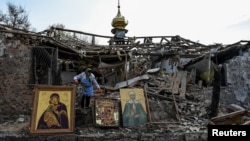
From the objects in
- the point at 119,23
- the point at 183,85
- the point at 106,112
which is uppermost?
the point at 119,23

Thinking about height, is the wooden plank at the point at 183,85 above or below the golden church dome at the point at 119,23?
Result: below

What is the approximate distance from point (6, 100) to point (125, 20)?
570 inches

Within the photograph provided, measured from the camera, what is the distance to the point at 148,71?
1445 cm

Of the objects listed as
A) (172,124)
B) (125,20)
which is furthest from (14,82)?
(125,20)

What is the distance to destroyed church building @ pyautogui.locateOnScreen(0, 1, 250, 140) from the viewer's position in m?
10.4

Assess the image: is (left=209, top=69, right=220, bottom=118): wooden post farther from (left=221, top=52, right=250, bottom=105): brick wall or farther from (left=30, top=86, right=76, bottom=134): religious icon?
(left=30, top=86, right=76, bottom=134): religious icon

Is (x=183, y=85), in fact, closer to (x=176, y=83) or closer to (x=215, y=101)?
(x=176, y=83)

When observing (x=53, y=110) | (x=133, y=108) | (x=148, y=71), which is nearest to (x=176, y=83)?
(x=148, y=71)

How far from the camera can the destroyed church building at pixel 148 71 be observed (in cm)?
1044

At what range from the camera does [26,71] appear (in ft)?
35.1

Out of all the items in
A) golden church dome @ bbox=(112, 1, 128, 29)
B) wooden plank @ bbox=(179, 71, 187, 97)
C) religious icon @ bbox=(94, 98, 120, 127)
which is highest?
golden church dome @ bbox=(112, 1, 128, 29)

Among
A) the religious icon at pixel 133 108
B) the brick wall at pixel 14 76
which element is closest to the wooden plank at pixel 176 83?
the religious icon at pixel 133 108

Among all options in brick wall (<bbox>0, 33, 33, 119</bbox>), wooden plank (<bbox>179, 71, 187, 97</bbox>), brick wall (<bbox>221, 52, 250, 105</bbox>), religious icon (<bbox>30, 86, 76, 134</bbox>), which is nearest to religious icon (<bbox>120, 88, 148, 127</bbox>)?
religious icon (<bbox>30, 86, 76, 134</bbox>)

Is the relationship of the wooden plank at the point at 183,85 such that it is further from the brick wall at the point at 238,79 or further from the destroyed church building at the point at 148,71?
the brick wall at the point at 238,79
